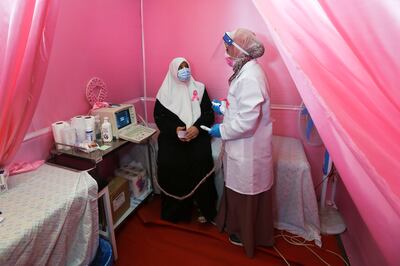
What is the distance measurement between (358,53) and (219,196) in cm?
161

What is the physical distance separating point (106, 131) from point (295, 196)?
1460mm

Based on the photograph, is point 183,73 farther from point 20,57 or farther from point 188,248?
point 188,248

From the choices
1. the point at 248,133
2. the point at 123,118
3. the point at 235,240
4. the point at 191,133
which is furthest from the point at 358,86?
the point at 123,118

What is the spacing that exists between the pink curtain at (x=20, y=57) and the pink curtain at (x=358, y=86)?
2.92 feet

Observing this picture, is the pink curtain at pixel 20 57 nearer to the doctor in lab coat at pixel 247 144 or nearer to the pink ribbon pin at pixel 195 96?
the doctor in lab coat at pixel 247 144

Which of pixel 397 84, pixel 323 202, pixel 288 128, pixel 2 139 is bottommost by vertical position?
pixel 323 202

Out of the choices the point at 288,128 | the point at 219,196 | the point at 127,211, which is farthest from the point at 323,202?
the point at 127,211

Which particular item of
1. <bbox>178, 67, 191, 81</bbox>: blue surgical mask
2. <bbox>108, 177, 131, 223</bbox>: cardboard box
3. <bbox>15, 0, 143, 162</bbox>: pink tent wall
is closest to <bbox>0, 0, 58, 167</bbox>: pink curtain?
<bbox>15, 0, 143, 162</bbox>: pink tent wall

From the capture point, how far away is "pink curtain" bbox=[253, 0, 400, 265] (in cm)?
48

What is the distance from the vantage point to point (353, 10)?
0.50 meters

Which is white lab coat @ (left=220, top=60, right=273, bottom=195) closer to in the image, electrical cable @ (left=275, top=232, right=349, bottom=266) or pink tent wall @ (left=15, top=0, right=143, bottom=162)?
electrical cable @ (left=275, top=232, right=349, bottom=266)

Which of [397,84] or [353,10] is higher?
[353,10]

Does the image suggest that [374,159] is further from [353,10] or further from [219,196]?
[219,196]

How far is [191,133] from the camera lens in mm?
1819
